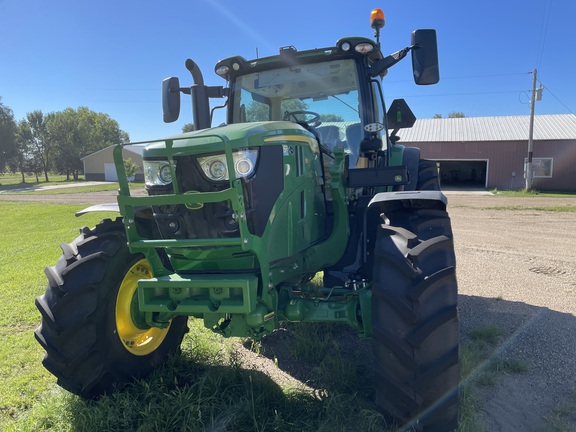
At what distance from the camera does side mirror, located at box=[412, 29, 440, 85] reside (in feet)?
11.0

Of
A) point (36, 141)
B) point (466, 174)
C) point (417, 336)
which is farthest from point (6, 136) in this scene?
point (417, 336)

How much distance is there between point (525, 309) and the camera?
4828 mm

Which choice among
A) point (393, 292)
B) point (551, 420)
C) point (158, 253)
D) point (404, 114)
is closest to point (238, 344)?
point (158, 253)

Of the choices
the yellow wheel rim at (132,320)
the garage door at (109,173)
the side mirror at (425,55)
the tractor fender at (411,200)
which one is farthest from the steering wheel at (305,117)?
the garage door at (109,173)

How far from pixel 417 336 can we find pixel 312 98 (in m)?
2.45

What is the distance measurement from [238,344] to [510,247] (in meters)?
6.49

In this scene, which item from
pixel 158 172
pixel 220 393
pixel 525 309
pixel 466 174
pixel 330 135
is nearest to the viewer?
pixel 158 172

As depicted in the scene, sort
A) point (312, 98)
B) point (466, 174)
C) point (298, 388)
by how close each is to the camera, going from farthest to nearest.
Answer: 1. point (466, 174)
2. point (312, 98)
3. point (298, 388)

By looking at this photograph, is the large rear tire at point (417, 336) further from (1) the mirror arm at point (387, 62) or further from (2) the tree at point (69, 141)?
(2) the tree at point (69, 141)

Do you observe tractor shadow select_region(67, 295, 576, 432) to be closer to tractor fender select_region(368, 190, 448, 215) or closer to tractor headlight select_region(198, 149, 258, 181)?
tractor fender select_region(368, 190, 448, 215)

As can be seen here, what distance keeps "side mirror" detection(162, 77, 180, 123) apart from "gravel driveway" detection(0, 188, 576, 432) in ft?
11.6

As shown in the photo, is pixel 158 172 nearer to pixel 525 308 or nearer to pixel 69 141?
pixel 525 308

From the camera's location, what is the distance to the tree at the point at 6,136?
4909 centimetres

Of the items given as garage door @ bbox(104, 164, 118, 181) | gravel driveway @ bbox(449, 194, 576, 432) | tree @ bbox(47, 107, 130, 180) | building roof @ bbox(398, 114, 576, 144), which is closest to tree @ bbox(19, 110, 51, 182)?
tree @ bbox(47, 107, 130, 180)
